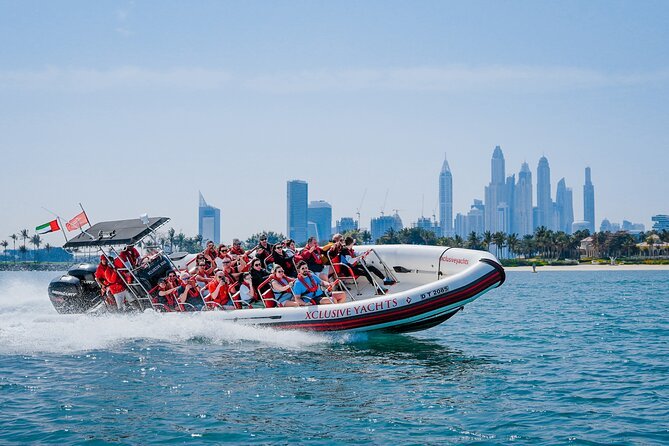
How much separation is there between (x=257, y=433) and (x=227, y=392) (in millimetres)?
1799

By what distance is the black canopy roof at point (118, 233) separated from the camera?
14008 millimetres

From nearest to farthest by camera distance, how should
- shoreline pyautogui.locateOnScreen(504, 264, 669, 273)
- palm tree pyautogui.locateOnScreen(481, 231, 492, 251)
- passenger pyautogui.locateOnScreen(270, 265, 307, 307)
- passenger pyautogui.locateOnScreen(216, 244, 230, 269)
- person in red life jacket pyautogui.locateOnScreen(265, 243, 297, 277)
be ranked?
1. passenger pyautogui.locateOnScreen(270, 265, 307, 307)
2. person in red life jacket pyautogui.locateOnScreen(265, 243, 297, 277)
3. passenger pyautogui.locateOnScreen(216, 244, 230, 269)
4. shoreline pyautogui.locateOnScreen(504, 264, 669, 273)
5. palm tree pyautogui.locateOnScreen(481, 231, 492, 251)

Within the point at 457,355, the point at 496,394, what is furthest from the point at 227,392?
the point at 457,355

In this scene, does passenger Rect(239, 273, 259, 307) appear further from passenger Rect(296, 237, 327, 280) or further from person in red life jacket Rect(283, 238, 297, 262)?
passenger Rect(296, 237, 327, 280)

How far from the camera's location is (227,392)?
29.4 feet

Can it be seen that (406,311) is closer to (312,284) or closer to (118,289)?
(312,284)

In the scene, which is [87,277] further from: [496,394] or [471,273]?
[496,394]

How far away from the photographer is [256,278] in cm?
1374

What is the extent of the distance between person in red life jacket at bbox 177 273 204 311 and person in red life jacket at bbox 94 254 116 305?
1407 mm

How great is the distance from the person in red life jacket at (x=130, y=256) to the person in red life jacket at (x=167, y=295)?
0.72m

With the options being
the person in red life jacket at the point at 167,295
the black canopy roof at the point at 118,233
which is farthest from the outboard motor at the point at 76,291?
the person in red life jacket at the point at 167,295

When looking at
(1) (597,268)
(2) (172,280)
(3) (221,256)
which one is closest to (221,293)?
(2) (172,280)

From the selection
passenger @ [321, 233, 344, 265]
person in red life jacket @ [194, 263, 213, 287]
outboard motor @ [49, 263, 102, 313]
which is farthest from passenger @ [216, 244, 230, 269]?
outboard motor @ [49, 263, 102, 313]

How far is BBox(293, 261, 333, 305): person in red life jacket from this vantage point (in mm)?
12938
